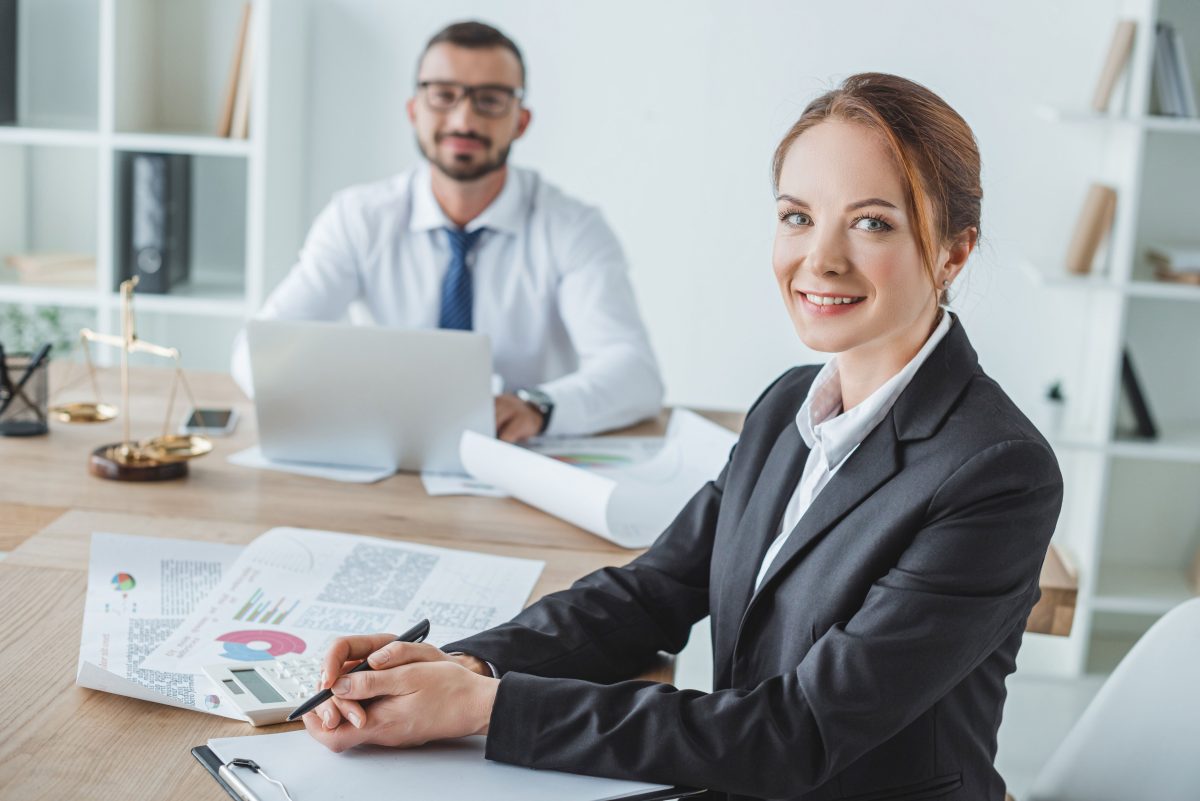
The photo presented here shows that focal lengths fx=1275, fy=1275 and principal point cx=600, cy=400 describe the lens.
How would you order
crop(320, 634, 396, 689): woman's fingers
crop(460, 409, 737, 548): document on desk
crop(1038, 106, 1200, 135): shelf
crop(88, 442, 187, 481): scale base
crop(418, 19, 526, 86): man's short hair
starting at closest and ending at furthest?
crop(320, 634, 396, 689): woman's fingers, crop(460, 409, 737, 548): document on desk, crop(88, 442, 187, 481): scale base, crop(418, 19, 526, 86): man's short hair, crop(1038, 106, 1200, 135): shelf

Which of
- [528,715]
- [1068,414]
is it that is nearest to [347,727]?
[528,715]

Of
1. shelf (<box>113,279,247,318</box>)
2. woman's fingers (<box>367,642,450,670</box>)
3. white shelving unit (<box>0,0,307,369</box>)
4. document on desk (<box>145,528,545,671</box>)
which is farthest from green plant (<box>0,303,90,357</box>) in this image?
woman's fingers (<box>367,642,450,670</box>)

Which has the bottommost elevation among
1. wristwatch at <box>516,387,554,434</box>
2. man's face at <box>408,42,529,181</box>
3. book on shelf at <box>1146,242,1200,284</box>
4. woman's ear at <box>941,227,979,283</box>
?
wristwatch at <box>516,387,554,434</box>

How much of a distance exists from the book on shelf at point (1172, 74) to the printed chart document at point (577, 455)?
1.88 metres

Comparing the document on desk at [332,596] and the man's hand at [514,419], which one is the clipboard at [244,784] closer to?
the document on desk at [332,596]

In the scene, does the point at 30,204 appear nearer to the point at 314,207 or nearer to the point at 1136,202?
the point at 314,207

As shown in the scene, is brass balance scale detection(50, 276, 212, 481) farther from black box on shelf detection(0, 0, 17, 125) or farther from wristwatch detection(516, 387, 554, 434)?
black box on shelf detection(0, 0, 17, 125)

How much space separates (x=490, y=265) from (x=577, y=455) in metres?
0.80

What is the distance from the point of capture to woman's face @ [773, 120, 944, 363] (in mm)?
1153

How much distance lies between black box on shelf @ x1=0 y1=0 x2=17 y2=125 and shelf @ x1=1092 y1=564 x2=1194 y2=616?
3273 millimetres

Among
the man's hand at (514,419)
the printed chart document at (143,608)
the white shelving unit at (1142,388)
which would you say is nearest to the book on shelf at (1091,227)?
the white shelving unit at (1142,388)

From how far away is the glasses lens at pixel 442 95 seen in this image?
2623mm

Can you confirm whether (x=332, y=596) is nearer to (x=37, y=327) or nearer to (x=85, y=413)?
(x=85, y=413)

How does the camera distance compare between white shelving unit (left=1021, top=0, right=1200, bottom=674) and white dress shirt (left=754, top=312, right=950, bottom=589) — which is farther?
white shelving unit (left=1021, top=0, right=1200, bottom=674)
